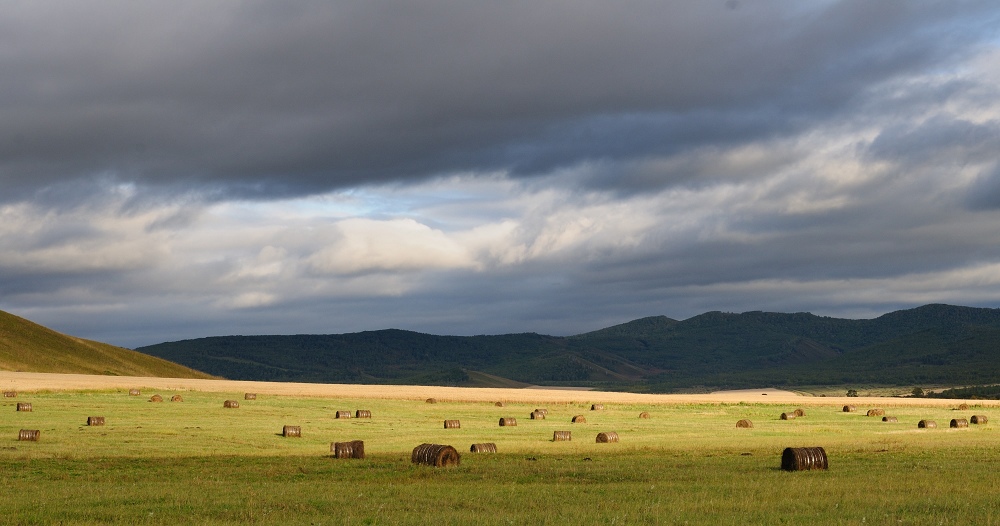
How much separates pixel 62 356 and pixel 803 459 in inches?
5716


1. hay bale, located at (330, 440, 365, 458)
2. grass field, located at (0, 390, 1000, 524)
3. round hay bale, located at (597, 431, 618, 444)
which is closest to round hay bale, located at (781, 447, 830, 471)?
grass field, located at (0, 390, 1000, 524)

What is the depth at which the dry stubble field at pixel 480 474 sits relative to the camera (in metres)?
22.9

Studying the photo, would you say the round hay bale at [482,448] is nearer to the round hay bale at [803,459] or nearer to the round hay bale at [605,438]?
the round hay bale at [605,438]

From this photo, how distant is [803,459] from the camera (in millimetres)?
32094

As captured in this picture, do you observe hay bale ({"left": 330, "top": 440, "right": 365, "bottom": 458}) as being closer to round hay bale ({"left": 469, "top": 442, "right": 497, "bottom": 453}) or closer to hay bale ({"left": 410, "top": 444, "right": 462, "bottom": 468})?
hay bale ({"left": 410, "top": 444, "right": 462, "bottom": 468})

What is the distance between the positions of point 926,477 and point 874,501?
605cm

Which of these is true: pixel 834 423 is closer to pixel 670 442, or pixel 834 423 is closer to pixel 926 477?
pixel 670 442

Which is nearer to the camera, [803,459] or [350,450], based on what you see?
[803,459]

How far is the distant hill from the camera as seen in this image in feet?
470

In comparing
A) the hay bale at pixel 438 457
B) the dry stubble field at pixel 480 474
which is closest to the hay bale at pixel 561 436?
the dry stubble field at pixel 480 474

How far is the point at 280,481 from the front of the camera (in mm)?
30078

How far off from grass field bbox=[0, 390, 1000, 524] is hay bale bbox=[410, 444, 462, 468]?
69 cm

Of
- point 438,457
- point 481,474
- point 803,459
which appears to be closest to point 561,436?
point 438,457

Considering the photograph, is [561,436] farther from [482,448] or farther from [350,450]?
[350,450]
